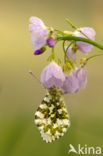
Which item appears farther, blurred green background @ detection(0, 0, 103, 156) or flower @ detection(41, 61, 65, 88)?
blurred green background @ detection(0, 0, 103, 156)

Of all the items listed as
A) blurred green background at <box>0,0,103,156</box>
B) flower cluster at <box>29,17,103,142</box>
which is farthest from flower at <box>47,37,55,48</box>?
blurred green background at <box>0,0,103,156</box>

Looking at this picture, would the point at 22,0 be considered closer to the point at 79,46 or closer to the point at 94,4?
the point at 94,4

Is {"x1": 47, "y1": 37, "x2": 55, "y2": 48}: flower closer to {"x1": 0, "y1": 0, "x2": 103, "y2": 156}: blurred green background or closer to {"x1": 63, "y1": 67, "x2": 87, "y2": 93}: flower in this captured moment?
{"x1": 63, "y1": 67, "x2": 87, "y2": 93}: flower

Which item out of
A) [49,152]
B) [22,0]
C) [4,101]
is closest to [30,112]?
[4,101]

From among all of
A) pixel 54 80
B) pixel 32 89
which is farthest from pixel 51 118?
pixel 32 89

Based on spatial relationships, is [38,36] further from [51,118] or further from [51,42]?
[51,118]

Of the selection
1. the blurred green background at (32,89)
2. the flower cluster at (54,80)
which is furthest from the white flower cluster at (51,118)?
the blurred green background at (32,89)

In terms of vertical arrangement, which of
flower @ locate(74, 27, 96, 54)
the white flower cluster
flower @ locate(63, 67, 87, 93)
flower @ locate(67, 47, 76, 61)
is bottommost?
the white flower cluster
